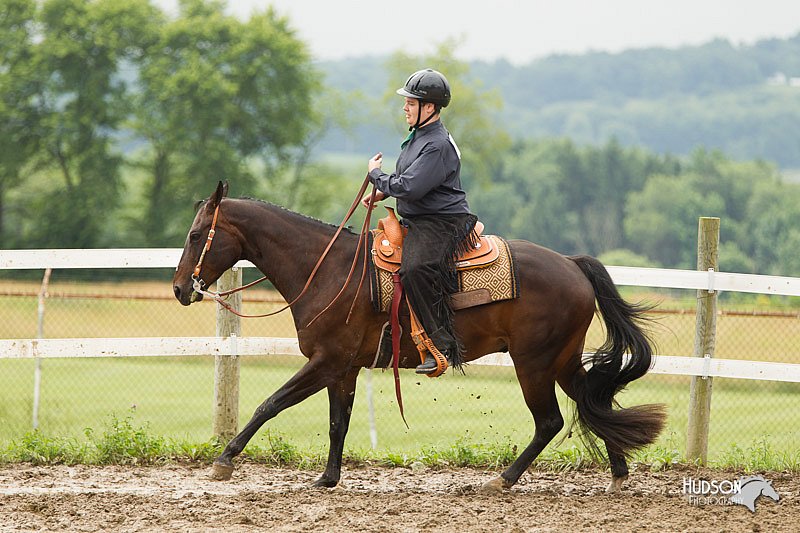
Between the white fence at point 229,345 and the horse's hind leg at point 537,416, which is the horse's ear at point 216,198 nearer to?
the white fence at point 229,345

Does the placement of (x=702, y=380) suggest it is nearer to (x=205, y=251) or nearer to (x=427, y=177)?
(x=427, y=177)

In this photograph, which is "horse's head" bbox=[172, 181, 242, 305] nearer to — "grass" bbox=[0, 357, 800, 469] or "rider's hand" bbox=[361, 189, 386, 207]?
"rider's hand" bbox=[361, 189, 386, 207]

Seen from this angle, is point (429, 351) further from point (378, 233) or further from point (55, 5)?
point (55, 5)

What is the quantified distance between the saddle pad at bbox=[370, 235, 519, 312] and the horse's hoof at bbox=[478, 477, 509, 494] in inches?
48.9

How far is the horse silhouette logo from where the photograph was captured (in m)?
5.72

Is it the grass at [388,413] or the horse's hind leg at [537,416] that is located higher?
the horse's hind leg at [537,416]

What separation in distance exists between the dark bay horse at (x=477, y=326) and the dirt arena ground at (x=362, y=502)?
312 millimetres

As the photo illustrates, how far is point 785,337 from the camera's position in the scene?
1032cm

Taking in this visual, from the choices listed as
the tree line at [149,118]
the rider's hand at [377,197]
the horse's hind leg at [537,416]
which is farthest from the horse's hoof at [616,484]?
the tree line at [149,118]

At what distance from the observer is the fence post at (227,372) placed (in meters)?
7.11

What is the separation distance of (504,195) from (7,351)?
74.6 meters

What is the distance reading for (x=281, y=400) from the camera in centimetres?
592

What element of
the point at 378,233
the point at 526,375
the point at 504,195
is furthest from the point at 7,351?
the point at 504,195

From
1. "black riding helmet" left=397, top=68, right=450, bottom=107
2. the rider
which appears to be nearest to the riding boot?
the rider
